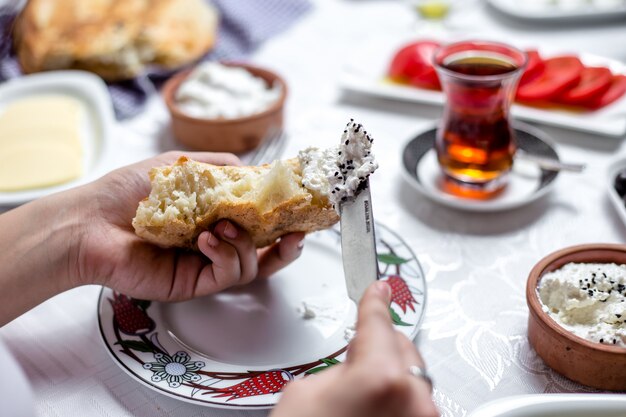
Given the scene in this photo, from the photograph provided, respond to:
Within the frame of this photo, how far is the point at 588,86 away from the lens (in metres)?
1.93

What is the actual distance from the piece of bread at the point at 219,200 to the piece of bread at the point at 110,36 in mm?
1167

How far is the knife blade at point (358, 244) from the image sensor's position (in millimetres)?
1062

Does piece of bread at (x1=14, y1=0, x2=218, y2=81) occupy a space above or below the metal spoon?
below

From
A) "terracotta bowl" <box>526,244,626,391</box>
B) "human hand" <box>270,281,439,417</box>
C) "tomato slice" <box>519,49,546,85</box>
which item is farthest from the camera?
"tomato slice" <box>519,49,546,85</box>

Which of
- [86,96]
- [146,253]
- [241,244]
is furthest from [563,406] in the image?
[86,96]

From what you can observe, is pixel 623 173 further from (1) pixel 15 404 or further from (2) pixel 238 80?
(1) pixel 15 404

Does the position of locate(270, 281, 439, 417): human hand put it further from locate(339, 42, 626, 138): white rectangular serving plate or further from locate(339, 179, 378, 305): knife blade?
locate(339, 42, 626, 138): white rectangular serving plate

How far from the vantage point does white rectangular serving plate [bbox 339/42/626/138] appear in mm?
1857

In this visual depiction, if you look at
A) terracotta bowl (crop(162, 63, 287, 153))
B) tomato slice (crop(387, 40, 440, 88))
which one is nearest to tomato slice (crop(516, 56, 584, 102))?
tomato slice (crop(387, 40, 440, 88))

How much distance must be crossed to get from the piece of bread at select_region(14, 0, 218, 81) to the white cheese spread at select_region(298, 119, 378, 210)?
4.18 feet

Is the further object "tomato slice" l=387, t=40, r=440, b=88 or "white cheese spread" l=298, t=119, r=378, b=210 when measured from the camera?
"tomato slice" l=387, t=40, r=440, b=88

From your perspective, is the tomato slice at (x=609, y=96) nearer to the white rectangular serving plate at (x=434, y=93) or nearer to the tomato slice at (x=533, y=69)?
the white rectangular serving plate at (x=434, y=93)

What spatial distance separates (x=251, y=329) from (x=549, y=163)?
91 cm

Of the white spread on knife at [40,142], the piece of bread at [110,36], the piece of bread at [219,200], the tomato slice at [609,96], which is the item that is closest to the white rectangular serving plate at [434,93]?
the tomato slice at [609,96]
